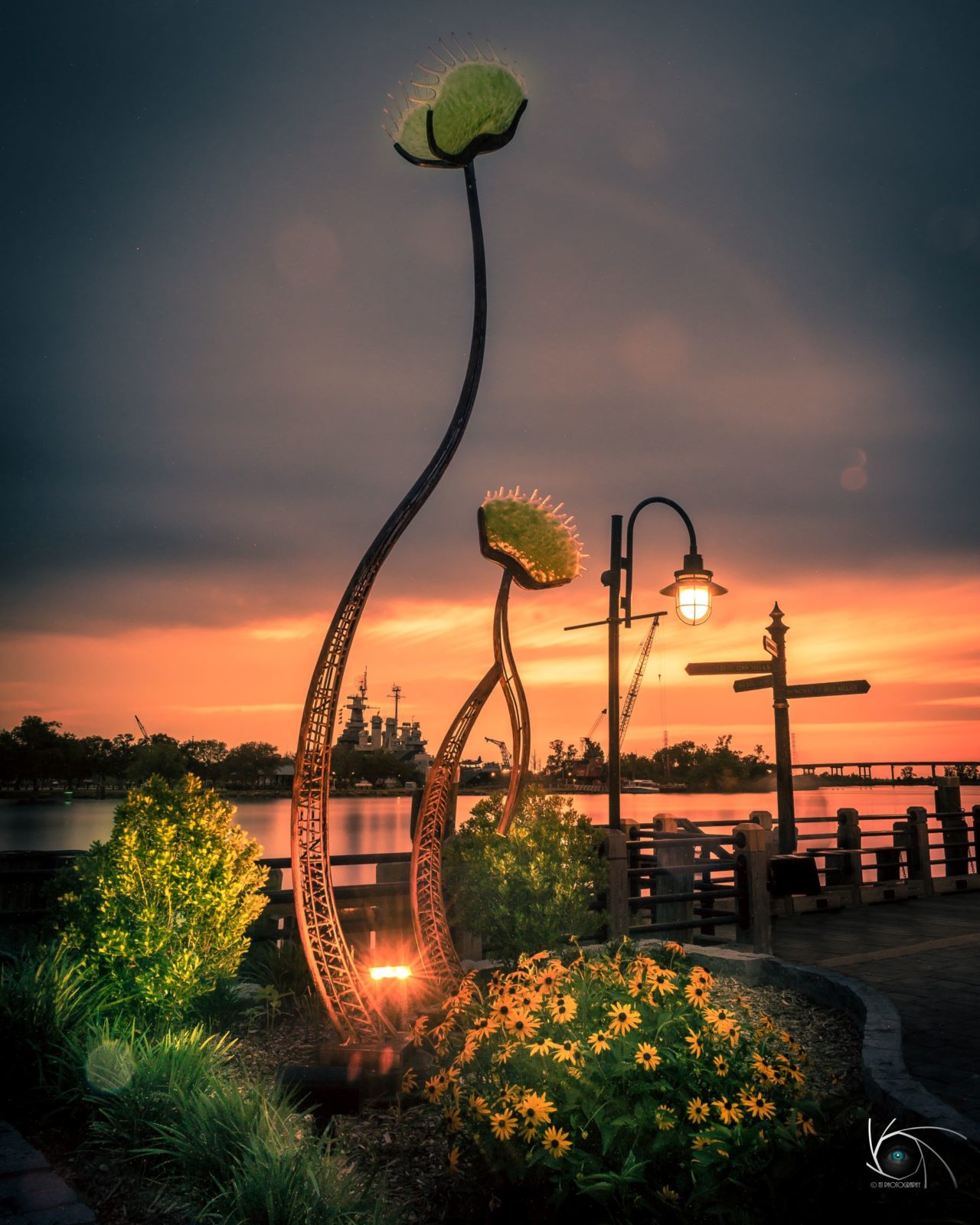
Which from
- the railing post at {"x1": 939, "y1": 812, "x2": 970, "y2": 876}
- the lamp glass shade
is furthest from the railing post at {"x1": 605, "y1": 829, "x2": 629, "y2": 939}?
the railing post at {"x1": 939, "y1": 812, "x2": 970, "y2": 876}

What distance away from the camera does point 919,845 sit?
1596 centimetres

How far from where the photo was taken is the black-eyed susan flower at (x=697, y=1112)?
10.4 feet

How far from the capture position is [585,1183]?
306 cm

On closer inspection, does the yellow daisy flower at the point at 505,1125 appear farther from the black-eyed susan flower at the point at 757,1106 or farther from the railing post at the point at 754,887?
the railing post at the point at 754,887

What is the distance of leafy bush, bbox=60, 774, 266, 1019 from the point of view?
231 inches

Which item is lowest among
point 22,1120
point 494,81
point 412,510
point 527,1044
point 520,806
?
point 22,1120

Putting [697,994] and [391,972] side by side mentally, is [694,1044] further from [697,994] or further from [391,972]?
[391,972]

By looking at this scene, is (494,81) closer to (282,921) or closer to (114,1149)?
(114,1149)

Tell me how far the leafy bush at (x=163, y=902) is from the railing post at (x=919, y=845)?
13773mm

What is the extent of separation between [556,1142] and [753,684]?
14.1 m

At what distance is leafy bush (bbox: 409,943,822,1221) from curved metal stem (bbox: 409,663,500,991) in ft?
8.17

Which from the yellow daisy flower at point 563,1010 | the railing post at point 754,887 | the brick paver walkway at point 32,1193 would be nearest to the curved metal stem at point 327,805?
the brick paver walkway at point 32,1193

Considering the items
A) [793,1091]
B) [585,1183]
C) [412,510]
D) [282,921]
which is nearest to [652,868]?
[282,921]

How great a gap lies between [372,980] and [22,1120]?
249 cm
